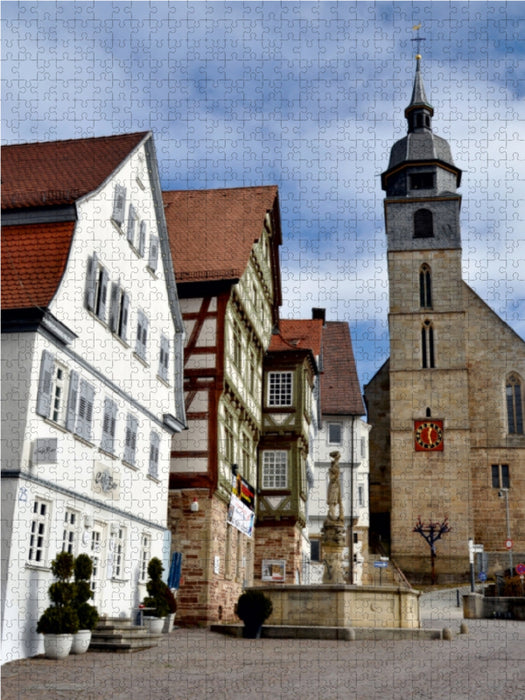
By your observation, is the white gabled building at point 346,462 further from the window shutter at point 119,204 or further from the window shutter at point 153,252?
the window shutter at point 119,204

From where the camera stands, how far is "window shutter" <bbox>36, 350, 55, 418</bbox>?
1698 cm

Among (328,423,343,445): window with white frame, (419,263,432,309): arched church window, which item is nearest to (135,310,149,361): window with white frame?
(328,423,343,445): window with white frame

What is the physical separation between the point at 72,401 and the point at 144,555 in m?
6.37

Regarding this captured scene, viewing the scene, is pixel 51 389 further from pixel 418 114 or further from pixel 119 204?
pixel 418 114

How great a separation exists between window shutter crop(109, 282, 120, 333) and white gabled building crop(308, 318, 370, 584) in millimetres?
34051

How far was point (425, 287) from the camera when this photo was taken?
225 feet

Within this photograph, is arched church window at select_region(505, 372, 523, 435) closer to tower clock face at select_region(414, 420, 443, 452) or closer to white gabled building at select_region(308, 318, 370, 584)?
tower clock face at select_region(414, 420, 443, 452)

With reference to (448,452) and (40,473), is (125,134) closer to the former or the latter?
(40,473)

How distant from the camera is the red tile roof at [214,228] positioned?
29.7m

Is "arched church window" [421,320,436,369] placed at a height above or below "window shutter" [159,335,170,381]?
above

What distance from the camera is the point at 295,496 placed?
35.7 m

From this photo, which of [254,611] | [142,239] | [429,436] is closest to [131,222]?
[142,239]

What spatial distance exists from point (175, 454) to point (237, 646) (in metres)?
9.59

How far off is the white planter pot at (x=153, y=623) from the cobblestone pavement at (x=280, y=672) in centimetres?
122
